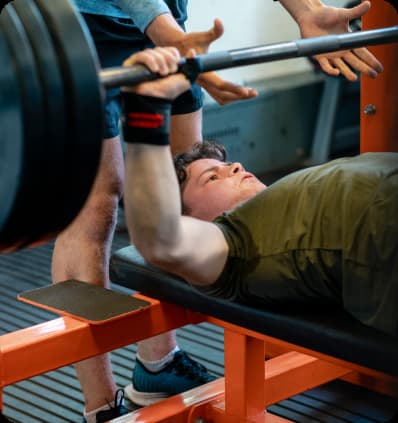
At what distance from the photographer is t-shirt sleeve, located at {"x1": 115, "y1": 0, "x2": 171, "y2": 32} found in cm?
197

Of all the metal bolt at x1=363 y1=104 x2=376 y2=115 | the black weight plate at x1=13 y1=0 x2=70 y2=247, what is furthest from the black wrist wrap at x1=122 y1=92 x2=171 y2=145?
the metal bolt at x1=363 y1=104 x2=376 y2=115

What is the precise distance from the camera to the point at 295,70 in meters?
5.29

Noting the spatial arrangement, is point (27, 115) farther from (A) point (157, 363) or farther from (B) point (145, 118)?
(A) point (157, 363)

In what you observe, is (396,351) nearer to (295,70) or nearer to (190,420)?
(190,420)

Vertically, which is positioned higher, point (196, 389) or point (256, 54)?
point (256, 54)

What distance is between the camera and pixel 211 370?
2.73m

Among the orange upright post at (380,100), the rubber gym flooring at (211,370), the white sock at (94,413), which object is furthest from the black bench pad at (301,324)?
the orange upright post at (380,100)

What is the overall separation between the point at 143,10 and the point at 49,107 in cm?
65

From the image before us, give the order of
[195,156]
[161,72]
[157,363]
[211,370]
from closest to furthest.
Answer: [161,72]
[195,156]
[157,363]
[211,370]

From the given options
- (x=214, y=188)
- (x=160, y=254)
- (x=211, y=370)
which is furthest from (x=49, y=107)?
(x=211, y=370)

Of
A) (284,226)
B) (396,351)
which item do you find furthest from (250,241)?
(396,351)

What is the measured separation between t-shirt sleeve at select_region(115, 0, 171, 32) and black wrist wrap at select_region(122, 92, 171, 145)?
1.52 feet

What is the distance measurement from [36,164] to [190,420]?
3.38 feet

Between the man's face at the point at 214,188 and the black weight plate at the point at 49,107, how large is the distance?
59cm
